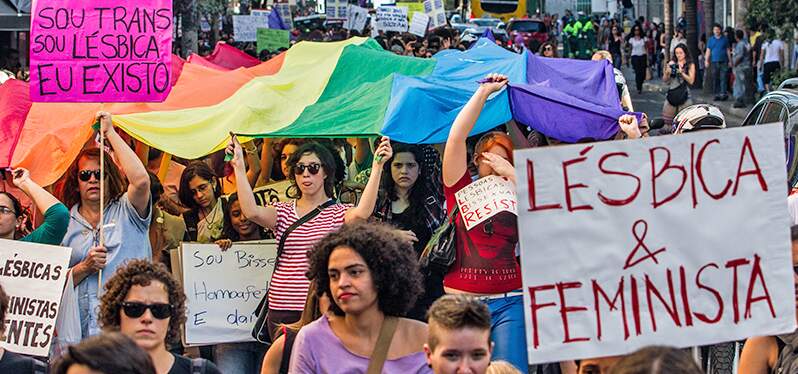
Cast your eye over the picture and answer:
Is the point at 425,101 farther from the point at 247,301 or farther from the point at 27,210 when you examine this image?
the point at 27,210

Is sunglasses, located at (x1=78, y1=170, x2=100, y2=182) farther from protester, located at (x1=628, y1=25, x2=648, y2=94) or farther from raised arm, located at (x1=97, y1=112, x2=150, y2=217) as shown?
protester, located at (x1=628, y1=25, x2=648, y2=94)

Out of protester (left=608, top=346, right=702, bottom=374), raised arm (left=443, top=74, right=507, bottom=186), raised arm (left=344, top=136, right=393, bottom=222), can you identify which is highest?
raised arm (left=443, top=74, right=507, bottom=186)

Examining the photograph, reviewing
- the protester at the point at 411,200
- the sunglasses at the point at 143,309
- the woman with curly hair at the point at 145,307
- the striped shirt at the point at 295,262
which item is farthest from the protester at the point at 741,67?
the sunglasses at the point at 143,309

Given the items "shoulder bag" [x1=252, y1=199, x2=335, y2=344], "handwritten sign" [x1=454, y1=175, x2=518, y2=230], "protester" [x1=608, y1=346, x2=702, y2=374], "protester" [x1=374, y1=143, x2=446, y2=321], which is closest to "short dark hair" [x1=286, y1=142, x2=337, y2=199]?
"shoulder bag" [x1=252, y1=199, x2=335, y2=344]

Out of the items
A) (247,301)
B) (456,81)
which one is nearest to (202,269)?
(247,301)

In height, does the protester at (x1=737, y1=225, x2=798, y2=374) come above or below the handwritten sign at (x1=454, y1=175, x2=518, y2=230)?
below

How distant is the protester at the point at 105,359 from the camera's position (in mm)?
4539

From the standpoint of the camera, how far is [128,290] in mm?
6062

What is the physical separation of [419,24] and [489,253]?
19627 mm

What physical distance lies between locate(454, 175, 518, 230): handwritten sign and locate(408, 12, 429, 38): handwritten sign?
63.3ft

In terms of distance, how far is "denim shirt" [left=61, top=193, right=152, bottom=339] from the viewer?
785cm

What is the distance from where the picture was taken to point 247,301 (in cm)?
893

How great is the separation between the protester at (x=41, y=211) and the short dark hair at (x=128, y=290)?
1.62 meters

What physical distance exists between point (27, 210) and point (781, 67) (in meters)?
21.6
